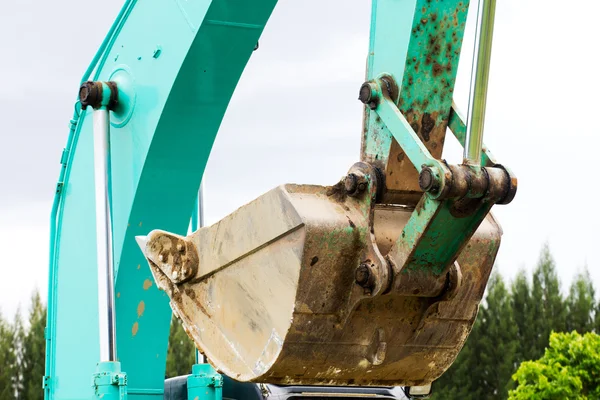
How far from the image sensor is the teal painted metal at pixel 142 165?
4.74 metres

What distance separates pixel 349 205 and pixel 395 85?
1.36 ft

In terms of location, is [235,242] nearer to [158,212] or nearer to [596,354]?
[158,212]

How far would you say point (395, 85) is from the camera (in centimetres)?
340

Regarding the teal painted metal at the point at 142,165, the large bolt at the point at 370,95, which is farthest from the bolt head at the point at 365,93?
the teal painted metal at the point at 142,165

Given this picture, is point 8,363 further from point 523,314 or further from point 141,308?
point 141,308

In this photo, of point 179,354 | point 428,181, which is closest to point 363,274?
point 428,181

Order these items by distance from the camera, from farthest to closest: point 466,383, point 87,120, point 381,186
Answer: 1. point 466,383
2. point 87,120
3. point 381,186

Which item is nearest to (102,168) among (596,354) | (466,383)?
(596,354)

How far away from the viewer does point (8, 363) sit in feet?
63.8

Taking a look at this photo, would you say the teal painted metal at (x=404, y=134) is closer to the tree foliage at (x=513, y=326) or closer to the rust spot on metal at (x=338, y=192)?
the rust spot on metal at (x=338, y=192)

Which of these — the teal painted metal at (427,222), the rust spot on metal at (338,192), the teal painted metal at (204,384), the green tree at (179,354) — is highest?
the green tree at (179,354)

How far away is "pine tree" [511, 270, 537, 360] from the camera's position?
20.6 meters

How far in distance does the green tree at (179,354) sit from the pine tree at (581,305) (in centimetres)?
751

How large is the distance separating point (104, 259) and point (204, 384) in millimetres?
1184
